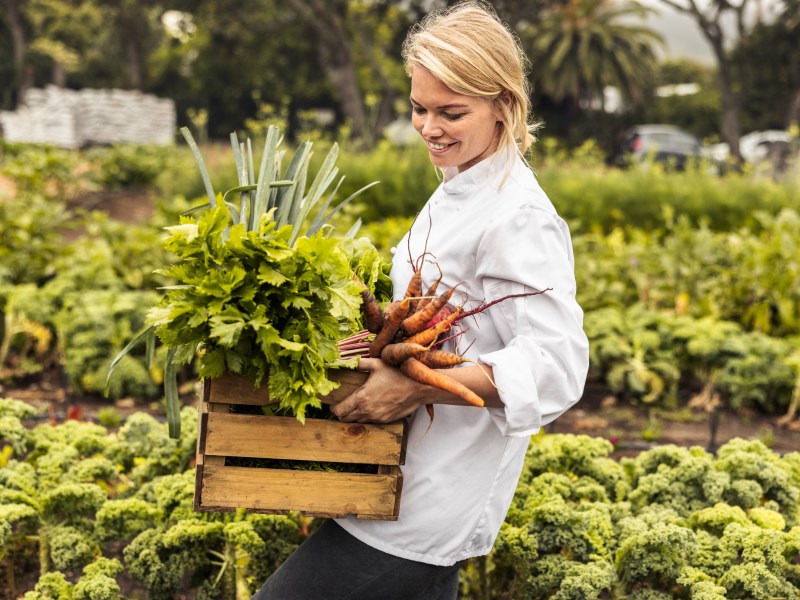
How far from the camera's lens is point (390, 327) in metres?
1.86

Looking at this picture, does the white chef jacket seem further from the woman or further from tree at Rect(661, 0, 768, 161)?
tree at Rect(661, 0, 768, 161)

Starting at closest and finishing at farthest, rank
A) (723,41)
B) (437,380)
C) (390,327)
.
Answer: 1. (437,380)
2. (390,327)
3. (723,41)

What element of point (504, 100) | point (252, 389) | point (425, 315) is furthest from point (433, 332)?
point (504, 100)

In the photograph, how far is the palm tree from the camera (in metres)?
33.8

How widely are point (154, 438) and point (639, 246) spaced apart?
15.3 feet

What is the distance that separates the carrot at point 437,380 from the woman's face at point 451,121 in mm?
485

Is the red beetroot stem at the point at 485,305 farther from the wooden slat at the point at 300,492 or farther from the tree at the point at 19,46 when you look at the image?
the tree at the point at 19,46

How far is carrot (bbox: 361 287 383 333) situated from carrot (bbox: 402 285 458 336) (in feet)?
0.30

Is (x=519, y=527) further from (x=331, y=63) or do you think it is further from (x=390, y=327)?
(x=331, y=63)

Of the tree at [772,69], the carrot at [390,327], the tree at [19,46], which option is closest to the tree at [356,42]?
the tree at [772,69]

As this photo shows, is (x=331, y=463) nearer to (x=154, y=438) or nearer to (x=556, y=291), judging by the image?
(x=556, y=291)

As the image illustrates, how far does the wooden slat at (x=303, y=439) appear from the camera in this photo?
1879mm

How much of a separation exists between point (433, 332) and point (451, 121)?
466 millimetres

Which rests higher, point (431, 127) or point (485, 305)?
point (431, 127)
